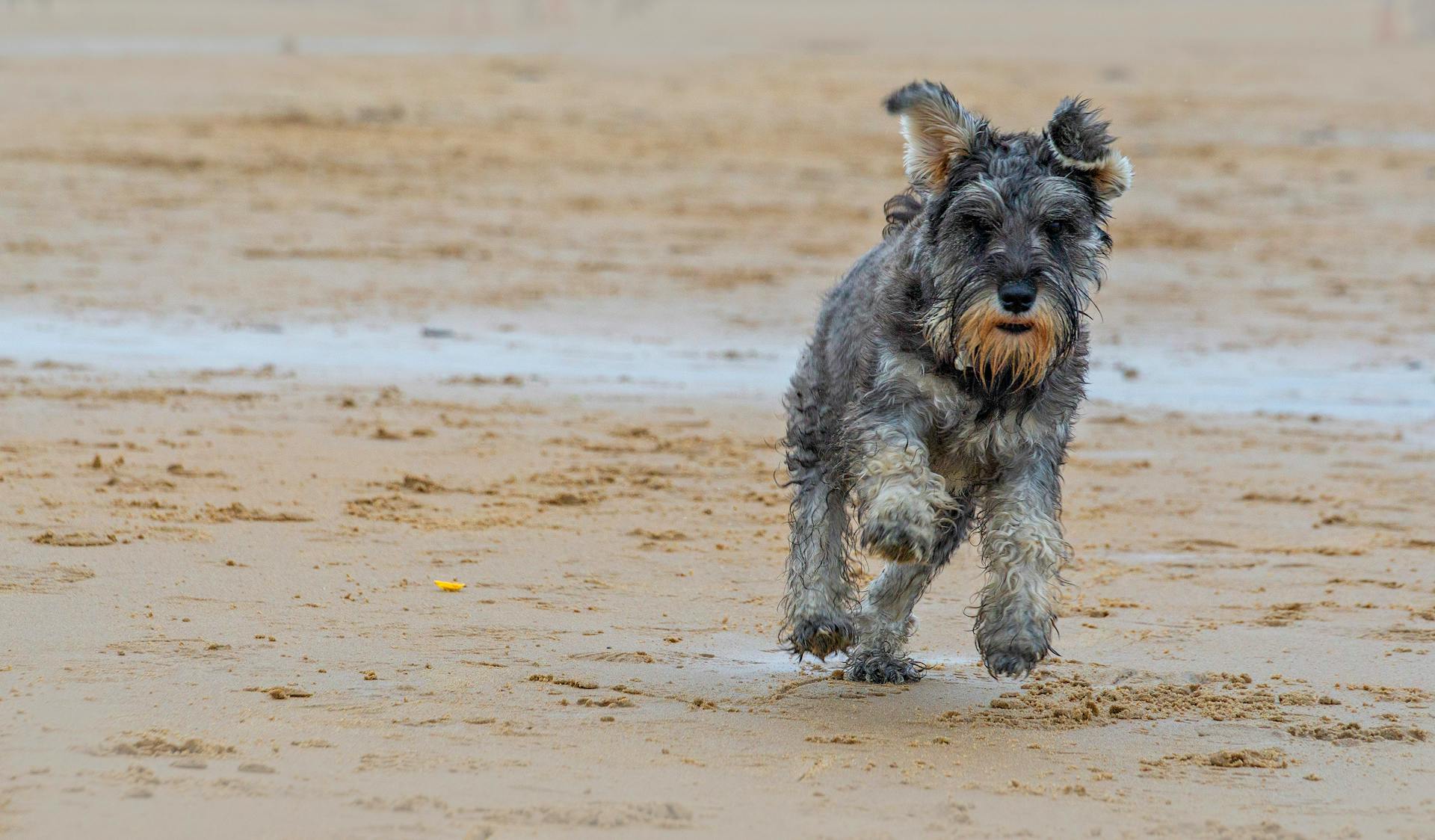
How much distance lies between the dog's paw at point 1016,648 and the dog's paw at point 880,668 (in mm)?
751

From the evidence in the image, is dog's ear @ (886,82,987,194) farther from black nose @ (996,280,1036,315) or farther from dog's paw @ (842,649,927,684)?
dog's paw @ (842,649,927,684)

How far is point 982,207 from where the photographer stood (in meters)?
5.86

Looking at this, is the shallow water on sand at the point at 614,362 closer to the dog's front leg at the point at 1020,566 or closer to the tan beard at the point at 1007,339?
the dog's front leg at the point at 1020,566

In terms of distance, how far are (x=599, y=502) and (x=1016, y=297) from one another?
12.3ft

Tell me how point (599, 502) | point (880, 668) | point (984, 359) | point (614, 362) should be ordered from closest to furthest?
point (984, 359), point (880, 668), point (599, 502), point (614, 362)

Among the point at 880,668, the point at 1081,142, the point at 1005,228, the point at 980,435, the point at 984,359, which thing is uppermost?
the point at 1081,142

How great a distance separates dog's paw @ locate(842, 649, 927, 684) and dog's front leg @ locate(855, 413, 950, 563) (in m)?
0.88

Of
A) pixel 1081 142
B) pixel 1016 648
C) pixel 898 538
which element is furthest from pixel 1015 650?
pixel 1081 142

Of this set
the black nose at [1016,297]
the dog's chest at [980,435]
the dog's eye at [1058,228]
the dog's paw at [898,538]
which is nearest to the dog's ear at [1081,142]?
the dog's eye at [1058,228]

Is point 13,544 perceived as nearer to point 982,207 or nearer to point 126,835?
point 126,835

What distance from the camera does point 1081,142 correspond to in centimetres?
596

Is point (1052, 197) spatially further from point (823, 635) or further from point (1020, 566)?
point (823, 635)

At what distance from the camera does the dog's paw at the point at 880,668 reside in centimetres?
669

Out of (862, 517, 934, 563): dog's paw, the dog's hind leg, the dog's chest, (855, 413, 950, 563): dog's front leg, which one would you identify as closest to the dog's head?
the dog's chest
